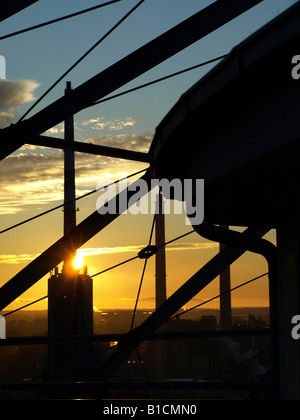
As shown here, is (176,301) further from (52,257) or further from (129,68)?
(129,68)

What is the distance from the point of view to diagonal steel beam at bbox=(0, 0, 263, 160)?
884cm

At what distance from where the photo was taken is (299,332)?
407 inches

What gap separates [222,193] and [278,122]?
7.69 ft

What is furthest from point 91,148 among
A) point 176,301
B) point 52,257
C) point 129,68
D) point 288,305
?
point 129,68

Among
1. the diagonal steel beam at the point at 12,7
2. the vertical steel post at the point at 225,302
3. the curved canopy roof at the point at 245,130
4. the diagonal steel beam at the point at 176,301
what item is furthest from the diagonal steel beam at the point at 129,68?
the vertical steel post at the point at 225,302

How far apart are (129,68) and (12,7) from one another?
1952 millimetres

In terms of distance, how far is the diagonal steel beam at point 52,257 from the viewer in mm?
13680

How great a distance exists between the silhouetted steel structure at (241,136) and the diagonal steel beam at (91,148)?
3737 mm

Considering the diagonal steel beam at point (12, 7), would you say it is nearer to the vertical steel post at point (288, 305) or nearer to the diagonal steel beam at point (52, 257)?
the vertical steel post at point (288, 305)

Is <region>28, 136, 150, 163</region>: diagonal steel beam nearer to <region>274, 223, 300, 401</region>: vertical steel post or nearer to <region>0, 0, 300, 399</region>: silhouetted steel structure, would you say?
<region>0, 0, 300, 399</region>: silhouetted steel structure
